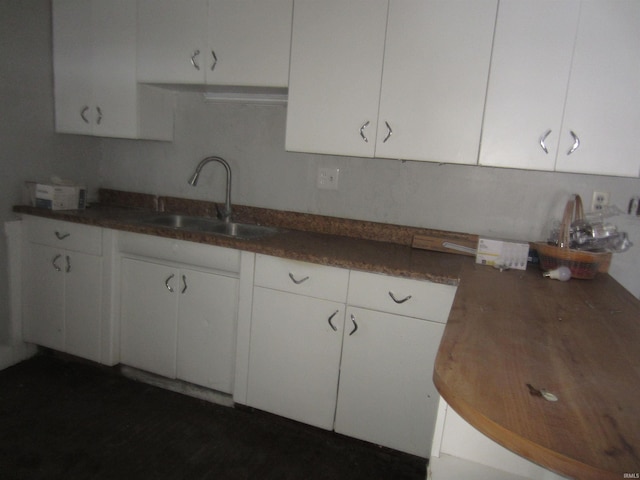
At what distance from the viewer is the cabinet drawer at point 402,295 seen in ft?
5.16

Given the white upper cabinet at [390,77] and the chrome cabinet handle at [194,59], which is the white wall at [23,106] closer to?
→ the chrome cabinet handle at [194,59]

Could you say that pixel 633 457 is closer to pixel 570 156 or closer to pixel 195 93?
pixel 570 156

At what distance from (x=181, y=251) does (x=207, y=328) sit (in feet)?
1.23

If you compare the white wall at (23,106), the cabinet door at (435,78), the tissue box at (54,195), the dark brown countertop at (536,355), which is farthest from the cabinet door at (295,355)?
the white wall at (23,106)

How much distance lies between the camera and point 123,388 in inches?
83.5

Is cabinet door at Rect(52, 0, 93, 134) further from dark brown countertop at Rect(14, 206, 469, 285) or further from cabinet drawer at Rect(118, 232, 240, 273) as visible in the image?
cabinet drawer at Rect(118, 232, 240, 273)

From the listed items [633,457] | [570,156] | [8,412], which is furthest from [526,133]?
[8,412]

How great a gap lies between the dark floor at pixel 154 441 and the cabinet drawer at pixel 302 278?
653mm

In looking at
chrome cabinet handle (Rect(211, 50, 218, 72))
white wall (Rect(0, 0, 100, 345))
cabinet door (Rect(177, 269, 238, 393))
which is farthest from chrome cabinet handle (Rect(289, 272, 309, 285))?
white wall (Rect(0, 0, 100, 345))

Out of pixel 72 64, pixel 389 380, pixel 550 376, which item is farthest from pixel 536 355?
pixel 72 64

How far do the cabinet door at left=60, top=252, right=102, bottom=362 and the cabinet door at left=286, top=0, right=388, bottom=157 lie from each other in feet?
4.05

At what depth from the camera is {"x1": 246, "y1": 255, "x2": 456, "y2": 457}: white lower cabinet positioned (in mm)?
1617

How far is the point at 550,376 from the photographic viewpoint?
0.73 meters

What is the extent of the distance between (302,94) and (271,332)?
1045 mm
